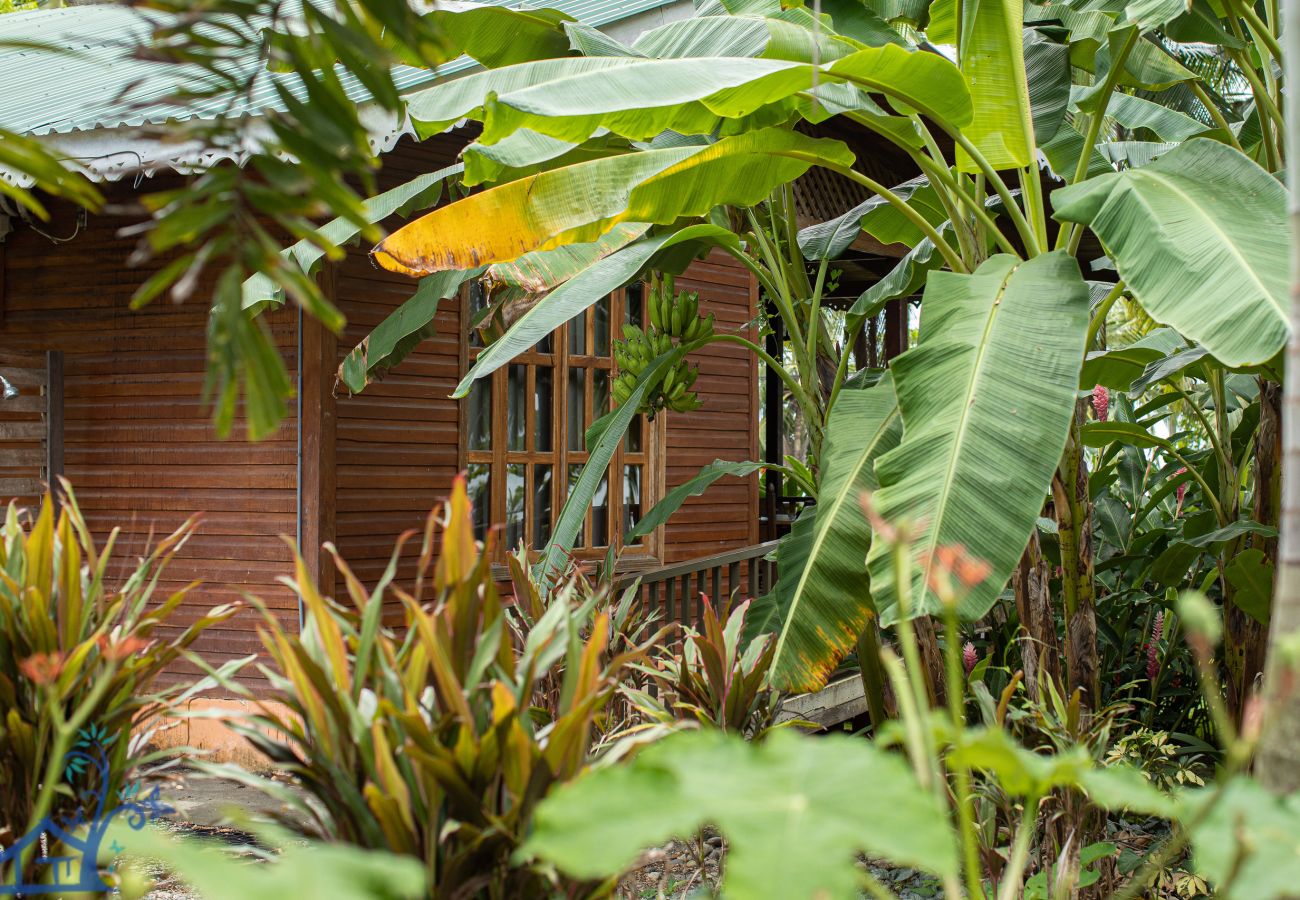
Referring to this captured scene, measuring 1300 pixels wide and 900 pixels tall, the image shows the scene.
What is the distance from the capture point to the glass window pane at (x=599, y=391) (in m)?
7.28

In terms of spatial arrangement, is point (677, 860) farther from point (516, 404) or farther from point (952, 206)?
point (516, 404)

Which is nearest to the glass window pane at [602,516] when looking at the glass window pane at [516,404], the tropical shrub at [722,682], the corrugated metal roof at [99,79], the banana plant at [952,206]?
the glass window pane at [516,404]

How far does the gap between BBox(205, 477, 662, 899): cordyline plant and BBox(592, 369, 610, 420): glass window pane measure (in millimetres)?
5638

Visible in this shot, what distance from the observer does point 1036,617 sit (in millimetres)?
3344

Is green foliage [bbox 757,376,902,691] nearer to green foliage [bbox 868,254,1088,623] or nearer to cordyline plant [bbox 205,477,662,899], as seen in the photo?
green foliage [bbox 868,254,1088,623]

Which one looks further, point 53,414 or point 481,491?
point 481,491

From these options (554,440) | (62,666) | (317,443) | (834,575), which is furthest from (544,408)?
(62,666)

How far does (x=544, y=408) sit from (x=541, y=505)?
59 centimetres

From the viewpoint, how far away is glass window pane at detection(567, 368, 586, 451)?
7152mm

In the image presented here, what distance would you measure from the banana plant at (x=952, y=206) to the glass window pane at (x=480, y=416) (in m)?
2.41

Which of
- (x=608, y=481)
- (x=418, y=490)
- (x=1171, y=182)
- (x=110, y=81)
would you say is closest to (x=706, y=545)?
(x=608, y=481)

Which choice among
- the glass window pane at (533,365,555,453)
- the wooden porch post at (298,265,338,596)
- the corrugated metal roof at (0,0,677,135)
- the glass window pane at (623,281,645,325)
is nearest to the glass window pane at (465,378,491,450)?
the glass window pane at (533,365,555,453)

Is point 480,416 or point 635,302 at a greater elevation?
point 635,302

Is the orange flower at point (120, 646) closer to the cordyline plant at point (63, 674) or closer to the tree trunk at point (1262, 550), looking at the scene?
the cordyline plant at point (63, 674)
